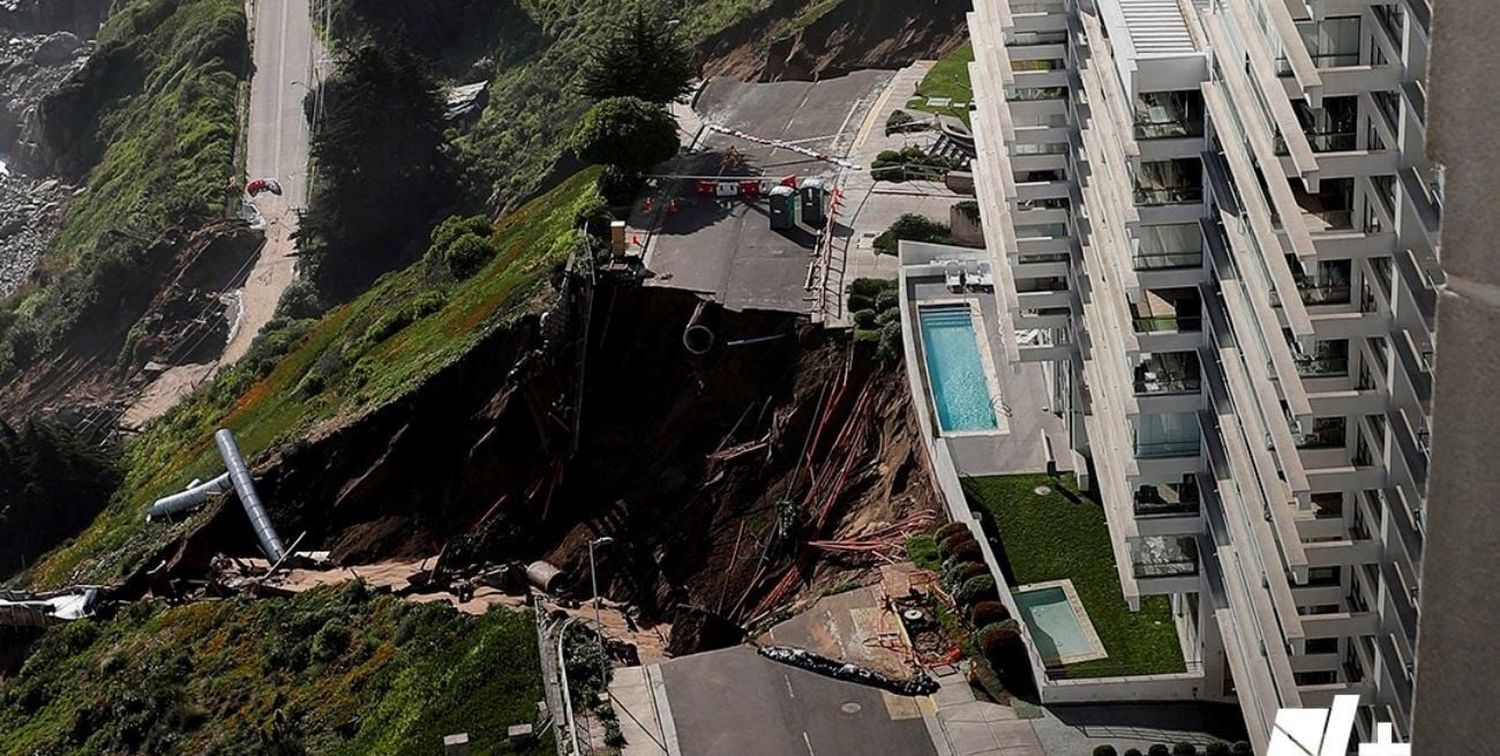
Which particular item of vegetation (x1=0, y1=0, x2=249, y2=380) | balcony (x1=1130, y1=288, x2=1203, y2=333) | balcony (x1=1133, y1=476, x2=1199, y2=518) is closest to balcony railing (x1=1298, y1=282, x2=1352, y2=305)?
balcony (x1=1130, y1=288, x2=1203, y2=333)

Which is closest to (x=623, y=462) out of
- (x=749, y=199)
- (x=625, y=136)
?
(x=749, y=199)

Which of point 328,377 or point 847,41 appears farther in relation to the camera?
point 847,41

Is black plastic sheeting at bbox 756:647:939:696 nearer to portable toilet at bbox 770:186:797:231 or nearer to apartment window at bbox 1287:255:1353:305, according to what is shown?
apartment window at bbox 1287:255:1353:305

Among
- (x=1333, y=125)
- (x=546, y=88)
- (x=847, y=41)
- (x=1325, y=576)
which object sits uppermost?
(x=1333, y=125)

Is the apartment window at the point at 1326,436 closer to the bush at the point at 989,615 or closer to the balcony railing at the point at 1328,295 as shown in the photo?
the balcony railing at the point at 1328,295

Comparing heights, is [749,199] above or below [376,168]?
above

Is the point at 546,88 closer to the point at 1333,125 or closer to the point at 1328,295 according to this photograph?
the point at 1328,295

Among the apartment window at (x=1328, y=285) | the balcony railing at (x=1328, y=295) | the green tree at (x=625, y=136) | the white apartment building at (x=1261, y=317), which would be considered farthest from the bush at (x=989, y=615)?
the green tree at (x=625, y=136)
